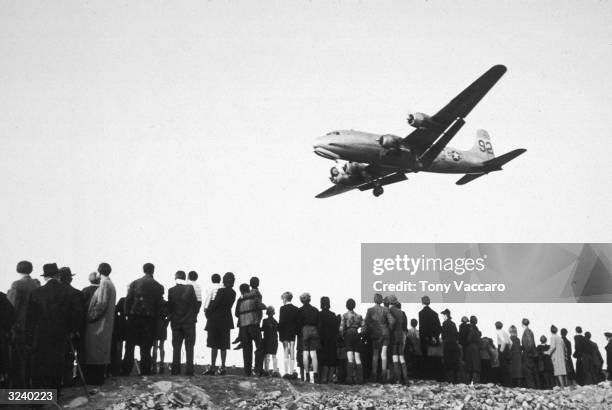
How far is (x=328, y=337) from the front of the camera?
1558cm

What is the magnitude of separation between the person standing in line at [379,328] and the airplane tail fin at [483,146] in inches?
867

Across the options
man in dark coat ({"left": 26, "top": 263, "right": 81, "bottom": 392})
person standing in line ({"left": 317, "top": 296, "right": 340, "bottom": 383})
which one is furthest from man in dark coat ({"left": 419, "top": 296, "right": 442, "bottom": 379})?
man in dark coat ({"left": 26, "top": 263, "right": 81, "bottom": 392})

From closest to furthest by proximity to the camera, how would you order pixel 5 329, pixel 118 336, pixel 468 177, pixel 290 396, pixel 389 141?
pixel 5 329 → pixel 290 396 → pixel 118 336 → pixel 389 141 → pixel 468 177

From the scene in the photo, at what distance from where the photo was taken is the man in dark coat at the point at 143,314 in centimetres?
1301

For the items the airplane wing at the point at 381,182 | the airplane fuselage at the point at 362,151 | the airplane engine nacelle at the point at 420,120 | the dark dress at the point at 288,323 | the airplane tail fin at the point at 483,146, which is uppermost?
the airplane tail fin at the point at 483,146

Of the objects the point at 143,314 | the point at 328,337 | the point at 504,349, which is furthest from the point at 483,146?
the point at 143,314

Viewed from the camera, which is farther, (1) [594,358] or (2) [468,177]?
(2) [468,177]

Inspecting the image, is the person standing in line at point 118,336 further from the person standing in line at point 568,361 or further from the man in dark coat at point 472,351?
the person standing in line at point 568,361

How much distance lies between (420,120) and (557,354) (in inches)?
461

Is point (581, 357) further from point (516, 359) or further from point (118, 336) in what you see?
point (118, 336)

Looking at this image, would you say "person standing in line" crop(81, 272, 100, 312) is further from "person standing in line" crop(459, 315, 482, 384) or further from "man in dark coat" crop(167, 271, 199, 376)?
"person standing in line" crop(459, 315, 482, 384)

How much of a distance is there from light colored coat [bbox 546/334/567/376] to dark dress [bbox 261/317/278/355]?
9.35m

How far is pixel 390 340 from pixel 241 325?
3.89 metres

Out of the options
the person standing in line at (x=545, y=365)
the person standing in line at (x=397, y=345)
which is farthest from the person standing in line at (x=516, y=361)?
the person standing in line at (x=397, y=345)
